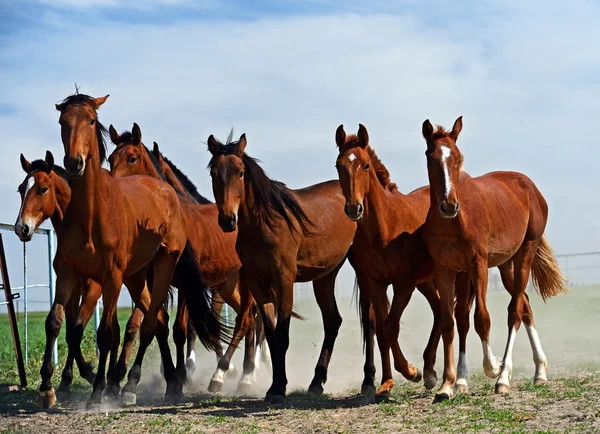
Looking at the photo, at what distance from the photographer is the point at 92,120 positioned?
26.4ft

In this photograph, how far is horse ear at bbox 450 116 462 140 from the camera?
8234 millimetres

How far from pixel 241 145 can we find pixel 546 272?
4.21 m

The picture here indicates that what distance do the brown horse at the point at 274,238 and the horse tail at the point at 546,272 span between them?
2.29 metres

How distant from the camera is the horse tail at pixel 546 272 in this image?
10.2 metres

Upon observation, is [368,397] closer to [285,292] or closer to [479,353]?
[285,292]

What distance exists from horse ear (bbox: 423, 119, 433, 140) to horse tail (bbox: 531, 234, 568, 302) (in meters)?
2.84

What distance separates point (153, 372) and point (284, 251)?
17.5 feet

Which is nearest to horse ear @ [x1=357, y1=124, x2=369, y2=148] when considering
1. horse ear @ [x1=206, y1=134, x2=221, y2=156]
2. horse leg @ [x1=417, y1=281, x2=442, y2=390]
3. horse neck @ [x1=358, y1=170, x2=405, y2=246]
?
horse neck @ [x1=358, y1=170, x2=405, y2=246]

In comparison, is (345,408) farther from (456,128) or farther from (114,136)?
(114,136)

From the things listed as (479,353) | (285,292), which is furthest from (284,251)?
(479,353)

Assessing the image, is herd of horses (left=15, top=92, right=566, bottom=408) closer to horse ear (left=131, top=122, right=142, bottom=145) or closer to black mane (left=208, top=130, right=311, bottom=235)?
black mane (left=208, top=130, right=311, bottom=235)

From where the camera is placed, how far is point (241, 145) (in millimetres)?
8453

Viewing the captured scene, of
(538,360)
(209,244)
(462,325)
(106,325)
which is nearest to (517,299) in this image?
(538,360)

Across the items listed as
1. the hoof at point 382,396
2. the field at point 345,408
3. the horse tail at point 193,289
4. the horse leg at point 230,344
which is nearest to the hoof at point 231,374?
the horse leg at point 230,344
